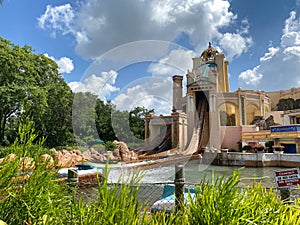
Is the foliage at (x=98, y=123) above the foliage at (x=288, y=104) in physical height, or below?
below

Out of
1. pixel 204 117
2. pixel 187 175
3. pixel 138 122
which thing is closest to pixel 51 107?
pixel 138 122

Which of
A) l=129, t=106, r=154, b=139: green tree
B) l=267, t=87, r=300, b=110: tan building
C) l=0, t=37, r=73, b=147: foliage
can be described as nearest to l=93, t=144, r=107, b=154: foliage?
l=129, t=106, r=154, b=139: green tree

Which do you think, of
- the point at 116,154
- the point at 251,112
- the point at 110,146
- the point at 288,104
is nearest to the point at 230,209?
the point at 116,154

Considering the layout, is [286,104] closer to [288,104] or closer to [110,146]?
[288,104]

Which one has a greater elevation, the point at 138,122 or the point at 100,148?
the point at 138,122

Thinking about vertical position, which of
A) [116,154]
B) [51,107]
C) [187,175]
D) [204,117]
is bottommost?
[187,175]

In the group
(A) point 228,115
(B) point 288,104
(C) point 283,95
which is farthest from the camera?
(C) point 283,95

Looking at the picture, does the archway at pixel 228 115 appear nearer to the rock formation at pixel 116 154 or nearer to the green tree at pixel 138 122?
the green tree at pixel 138 122

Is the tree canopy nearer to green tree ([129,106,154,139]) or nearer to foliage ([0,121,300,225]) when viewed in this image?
green tree ([129,106,154,139])

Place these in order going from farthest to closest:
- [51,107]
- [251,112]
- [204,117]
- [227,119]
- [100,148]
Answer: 1. [251,112]
2. [227,119]
3. [204,117]
4. [51,107]
5. [100,148]

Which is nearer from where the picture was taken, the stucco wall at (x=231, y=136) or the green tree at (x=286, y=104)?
the stucco wall at (x=231, y=136)

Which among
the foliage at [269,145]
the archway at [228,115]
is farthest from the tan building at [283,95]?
the foliage at [269,145]

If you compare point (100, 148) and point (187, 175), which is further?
point (100, 148)

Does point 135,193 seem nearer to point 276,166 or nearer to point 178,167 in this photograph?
point 178,167
